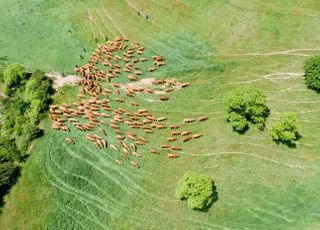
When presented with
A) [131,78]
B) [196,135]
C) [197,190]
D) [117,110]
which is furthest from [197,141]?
[131,78]

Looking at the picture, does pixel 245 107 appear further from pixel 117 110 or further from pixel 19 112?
pixel 19 112

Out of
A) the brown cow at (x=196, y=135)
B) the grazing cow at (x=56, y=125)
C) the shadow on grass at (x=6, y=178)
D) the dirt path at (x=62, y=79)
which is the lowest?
the shadow on grass at (x=6, y=178)

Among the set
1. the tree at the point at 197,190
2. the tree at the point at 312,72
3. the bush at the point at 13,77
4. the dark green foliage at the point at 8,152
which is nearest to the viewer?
the tree at the point at 197,190

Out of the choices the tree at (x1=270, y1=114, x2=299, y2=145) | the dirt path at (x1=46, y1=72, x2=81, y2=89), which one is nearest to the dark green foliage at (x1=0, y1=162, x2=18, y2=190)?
the dirt path at (x1=46, y1=72, x2=81, y2=89)

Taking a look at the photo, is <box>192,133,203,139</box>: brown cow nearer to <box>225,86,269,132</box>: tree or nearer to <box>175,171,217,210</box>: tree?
<box>225,86,269,132</box>: tree

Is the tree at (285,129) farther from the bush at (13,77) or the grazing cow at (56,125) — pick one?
the bush at (13,77)

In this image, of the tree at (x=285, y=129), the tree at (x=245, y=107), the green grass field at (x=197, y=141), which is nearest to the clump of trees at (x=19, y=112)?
the green grass field at (x=197, y=141)
